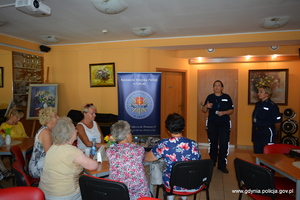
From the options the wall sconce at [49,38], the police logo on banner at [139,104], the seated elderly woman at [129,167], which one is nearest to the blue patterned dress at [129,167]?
the seated elderly woman at [129,167]

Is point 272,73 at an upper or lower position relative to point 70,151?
upper

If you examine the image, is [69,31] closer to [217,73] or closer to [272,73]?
[217,73]

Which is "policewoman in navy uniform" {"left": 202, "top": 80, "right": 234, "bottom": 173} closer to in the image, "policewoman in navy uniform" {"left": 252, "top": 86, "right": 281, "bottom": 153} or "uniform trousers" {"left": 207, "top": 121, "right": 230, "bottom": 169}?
"uniform trousers" {"left": 207, "top": 121, "right": 230, "bottom": 169}

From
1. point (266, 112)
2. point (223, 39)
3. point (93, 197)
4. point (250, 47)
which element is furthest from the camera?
point (250, 47)

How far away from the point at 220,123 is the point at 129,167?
2.58 meters

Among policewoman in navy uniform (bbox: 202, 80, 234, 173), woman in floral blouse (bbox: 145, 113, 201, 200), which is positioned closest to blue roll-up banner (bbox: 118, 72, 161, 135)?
policewoman in navy uniform (bbox: 202, 80, 234, 173)

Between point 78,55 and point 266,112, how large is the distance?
4537 millimetres

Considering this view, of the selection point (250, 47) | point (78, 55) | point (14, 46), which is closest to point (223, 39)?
point (250, 47)

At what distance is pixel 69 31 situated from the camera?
4438 mm

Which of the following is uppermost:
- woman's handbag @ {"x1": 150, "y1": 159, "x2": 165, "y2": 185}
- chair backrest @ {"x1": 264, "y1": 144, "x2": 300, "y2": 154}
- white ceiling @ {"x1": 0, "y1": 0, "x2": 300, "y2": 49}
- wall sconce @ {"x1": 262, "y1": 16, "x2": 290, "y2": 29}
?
white ceiling @ {"x1": 0, "y1": 0, "x2": 300, "y2": 49}

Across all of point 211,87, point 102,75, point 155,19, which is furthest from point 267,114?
point 102,75

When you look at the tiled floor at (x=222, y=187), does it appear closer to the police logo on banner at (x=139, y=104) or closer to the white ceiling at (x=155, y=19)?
the police logo on banner at (x=139, y=104)

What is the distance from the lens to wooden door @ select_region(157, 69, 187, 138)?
563 centimetres

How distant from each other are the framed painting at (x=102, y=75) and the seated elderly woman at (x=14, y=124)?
217 centimetres
